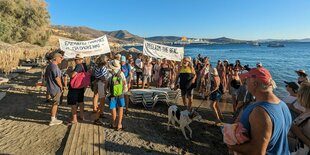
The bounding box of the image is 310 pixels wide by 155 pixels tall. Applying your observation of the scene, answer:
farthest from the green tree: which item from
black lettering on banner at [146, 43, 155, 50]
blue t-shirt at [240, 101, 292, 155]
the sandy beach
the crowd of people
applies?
blue t-shirt at [240, 101, 292, 155]

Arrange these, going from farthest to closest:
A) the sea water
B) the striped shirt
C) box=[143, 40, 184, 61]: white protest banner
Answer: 1. the sea water
2. box=[143, 40, 184, 61]: white protest banner
3. the striped shirt

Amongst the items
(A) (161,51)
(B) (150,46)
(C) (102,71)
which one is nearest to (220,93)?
(C) (102,71)

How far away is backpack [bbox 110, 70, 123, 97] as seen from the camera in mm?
6070

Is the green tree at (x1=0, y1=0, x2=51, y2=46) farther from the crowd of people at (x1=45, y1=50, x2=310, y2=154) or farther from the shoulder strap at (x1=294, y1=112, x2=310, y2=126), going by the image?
the shoulder strap at (x1=294, y1=112, x2=310, y2=126)

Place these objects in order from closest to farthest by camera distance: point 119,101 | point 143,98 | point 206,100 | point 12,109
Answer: point 119,101, point 12,109, point 143,98, point 206,100

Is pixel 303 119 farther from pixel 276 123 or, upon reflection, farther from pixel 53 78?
pixel 53 78

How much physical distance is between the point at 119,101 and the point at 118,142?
1066 millimetres

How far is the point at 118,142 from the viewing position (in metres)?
5.65

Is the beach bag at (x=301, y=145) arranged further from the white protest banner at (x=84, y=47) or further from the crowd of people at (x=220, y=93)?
the white protest banner at (x=84, y=47)

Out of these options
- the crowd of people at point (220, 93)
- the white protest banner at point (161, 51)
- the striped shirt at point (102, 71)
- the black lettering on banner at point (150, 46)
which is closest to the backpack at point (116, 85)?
the crowd of people at point (220, 93)

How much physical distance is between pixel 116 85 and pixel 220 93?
3.26 m

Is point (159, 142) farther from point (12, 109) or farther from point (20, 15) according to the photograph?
point (20, 15)

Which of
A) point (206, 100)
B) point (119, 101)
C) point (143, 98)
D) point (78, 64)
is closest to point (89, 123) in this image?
point (119, 101)

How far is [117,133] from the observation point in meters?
6.20
